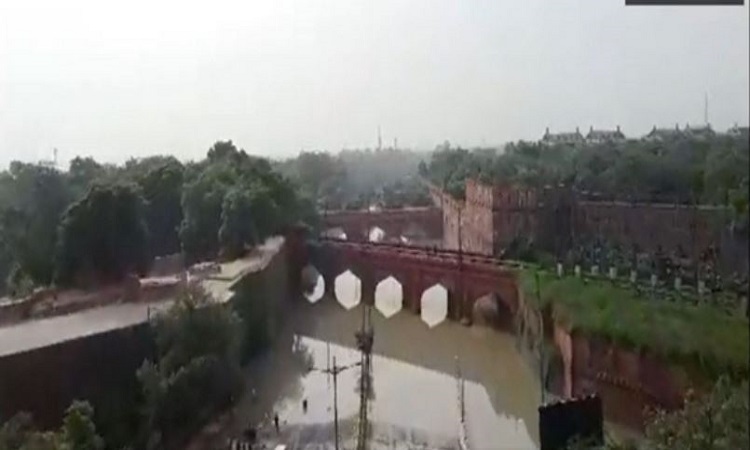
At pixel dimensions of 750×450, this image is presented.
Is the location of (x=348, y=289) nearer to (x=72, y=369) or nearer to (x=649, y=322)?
(x=72, y=369)

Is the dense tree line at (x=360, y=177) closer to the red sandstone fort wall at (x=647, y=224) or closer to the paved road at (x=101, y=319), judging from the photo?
the paved road at (x=101, y=319)

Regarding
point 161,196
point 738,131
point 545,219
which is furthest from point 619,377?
point 738,131

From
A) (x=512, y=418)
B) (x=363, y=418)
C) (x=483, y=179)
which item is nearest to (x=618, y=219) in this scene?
(x=483, y=179)

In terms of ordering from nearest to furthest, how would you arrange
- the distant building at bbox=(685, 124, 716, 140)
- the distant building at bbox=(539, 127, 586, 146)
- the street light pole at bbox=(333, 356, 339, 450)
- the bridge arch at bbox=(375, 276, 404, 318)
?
the distant building at bbox=(685, 124, 716, 140) < the distant building at bbox=(539, 127, 586, 146) < the street light pole at bbox=(333, 356, 339, 450) < the bridge arch at bbox=(375, 276, 404, 318)

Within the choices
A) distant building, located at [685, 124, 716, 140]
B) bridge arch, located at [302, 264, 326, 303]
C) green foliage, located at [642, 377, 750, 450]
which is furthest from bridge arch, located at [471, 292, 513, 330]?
distant building, located at [685, 124, 716, 140]

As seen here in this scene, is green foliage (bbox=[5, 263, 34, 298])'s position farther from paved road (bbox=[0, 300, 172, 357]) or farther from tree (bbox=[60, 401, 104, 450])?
tree (bbox=[60, 401, 104, 450])

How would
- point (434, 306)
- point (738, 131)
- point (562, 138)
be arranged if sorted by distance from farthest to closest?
point (434, 306) → point (562, 138) → point (738, 131)
